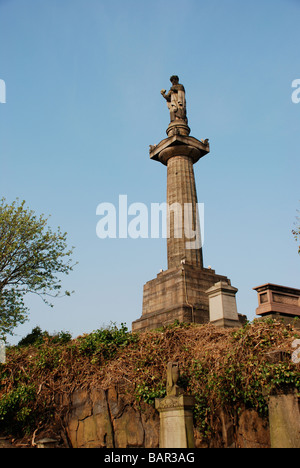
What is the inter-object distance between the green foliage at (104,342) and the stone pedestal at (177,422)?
3522 millimetres

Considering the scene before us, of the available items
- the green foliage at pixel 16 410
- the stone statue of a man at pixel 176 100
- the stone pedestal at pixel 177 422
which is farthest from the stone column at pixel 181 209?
the stone pedestal at pixel 177 422

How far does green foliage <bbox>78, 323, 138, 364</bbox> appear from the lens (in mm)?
11680

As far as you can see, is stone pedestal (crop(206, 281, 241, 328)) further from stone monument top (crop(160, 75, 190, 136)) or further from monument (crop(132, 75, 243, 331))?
stone monument top (crop(160, 75, 190, 136))

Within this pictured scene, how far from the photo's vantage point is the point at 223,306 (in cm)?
1302

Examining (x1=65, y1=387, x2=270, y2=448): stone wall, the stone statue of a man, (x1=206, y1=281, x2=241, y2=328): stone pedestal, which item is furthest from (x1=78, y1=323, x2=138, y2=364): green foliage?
the stone statue of a man

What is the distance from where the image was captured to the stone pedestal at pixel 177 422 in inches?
309

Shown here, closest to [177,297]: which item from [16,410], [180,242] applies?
[180,242]

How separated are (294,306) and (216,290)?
12.4 ft

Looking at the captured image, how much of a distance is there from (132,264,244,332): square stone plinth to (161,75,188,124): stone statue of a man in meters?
9.15

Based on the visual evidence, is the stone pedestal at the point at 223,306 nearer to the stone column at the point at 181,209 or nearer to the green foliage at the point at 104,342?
the green foliage at the point at 104,342

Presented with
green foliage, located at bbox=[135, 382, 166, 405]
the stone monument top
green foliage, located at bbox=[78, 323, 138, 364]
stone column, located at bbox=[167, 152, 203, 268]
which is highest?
the stone monument top

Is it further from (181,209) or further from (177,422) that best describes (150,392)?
(181,209)

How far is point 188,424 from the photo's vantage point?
Answer: 26.1ft
